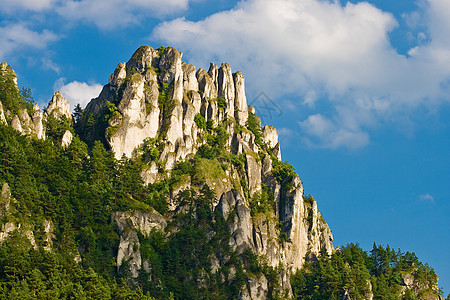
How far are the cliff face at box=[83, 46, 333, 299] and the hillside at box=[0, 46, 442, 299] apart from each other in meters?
0.28

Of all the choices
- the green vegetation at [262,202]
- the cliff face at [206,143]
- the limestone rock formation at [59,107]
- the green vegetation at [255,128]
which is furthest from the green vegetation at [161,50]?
the green vegetation at [262,202]

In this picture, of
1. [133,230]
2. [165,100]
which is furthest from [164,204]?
[165,100]

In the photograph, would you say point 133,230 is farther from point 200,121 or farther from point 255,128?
point 255,128

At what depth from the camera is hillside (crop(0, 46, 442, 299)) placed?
4542 inches

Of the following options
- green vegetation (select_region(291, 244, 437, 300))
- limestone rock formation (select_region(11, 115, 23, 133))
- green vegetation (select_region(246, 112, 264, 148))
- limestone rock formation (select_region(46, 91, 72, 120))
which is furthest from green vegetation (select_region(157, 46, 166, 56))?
green vegetation (select_region(291, 244, 437, 300))

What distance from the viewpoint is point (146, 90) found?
15412cm

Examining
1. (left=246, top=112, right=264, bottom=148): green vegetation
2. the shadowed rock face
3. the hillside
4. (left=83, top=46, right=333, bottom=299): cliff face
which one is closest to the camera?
the hillside

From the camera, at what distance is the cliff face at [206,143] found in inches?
5600

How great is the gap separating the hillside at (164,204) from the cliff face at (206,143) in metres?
0.28

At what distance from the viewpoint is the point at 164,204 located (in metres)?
137

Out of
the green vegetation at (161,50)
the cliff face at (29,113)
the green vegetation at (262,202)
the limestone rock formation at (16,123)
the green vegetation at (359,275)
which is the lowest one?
the green vegetation at (359,275)

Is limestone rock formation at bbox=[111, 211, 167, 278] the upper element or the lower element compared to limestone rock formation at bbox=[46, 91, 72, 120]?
lower

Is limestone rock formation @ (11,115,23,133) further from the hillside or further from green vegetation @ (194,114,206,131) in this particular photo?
green vegetation @ (194,114,206,131)

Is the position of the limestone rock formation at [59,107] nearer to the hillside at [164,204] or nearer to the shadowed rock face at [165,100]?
the hillside at [164,204]
